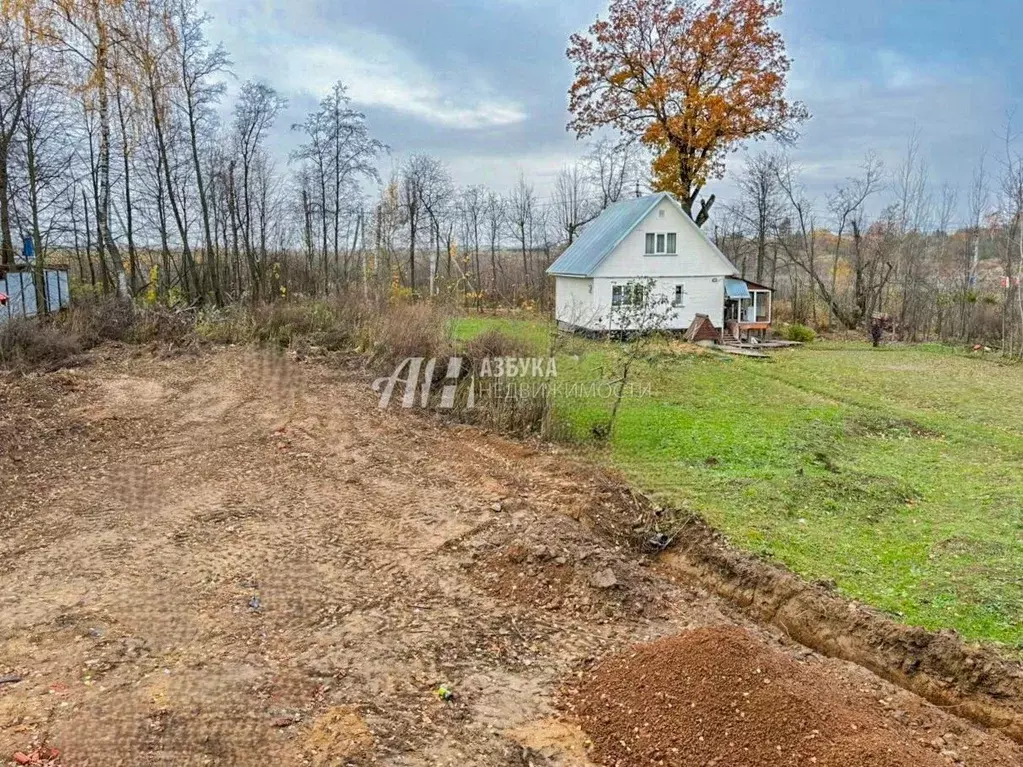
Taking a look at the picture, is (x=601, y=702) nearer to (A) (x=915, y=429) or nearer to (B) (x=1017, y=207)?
(A) (x=915, y=429)

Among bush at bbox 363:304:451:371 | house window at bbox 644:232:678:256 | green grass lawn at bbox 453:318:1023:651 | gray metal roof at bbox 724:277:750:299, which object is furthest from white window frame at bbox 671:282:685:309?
bush at bbox 363:304:451:371

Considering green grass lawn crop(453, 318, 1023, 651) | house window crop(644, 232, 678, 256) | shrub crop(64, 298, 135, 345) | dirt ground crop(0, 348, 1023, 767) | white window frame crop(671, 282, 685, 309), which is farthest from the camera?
white window frame crop(671, 282, 685, 309)

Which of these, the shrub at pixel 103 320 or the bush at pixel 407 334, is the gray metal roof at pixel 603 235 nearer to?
the bush at pixel 407 334

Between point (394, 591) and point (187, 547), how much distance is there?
5.67 feet

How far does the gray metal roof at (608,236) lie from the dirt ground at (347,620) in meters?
15.2

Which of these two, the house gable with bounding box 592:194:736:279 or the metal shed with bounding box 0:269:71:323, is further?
the house gable with bounding box 592:194:736:279

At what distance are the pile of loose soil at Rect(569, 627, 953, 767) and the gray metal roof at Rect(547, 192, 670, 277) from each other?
62.1ft

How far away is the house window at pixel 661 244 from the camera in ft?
72.5

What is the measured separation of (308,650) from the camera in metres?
3.74

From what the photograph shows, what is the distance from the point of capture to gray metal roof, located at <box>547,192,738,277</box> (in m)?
21.7

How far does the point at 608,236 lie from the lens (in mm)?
22797

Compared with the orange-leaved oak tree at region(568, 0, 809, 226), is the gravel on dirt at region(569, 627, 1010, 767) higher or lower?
lower

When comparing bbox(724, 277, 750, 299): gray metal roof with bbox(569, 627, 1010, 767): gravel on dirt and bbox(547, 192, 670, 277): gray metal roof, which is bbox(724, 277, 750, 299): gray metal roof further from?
bbox(569, 627, 1010, 767): gravel on dirt

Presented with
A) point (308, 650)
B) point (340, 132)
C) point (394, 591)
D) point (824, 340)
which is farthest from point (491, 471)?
point (824, 340)
